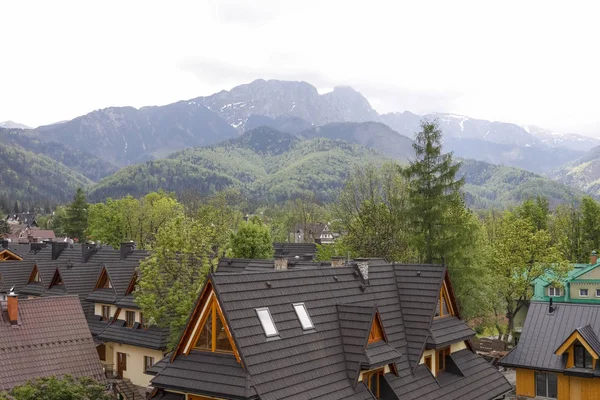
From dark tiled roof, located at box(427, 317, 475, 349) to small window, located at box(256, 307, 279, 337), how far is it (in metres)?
7.64

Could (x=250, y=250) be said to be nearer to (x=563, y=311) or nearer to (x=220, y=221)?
(x=220, y=221)

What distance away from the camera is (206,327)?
19.1 m

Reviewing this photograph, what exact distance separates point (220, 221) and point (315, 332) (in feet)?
193

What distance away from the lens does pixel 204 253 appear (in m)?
30.1

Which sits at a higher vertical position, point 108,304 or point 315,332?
point 315,332

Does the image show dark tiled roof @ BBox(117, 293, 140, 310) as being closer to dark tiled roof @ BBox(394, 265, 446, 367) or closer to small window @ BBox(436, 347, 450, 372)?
dark tiled roof @ BBox(394, 265, 446, 367)

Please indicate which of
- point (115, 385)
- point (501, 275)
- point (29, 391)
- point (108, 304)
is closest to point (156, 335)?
point (115, 385)

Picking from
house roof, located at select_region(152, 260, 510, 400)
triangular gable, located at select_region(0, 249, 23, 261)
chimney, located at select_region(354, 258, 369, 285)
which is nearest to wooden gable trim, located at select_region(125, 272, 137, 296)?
house roof, located at select_region(152, 260, 510, 400)

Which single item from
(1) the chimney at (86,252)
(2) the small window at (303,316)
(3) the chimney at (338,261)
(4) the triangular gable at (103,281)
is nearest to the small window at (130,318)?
(4) the triangular gable at (103,281)

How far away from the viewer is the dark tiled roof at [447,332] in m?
23.8

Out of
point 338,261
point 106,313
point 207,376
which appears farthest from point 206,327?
point 106,313

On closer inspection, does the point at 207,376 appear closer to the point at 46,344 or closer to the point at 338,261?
the point at 338,261

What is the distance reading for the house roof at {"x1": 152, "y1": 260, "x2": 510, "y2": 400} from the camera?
59.8 feet

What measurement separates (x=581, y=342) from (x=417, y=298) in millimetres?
8178
